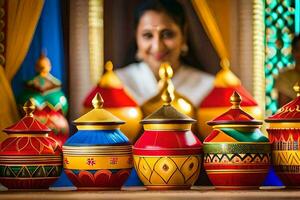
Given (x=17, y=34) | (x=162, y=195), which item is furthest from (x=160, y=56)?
(x=162, y=195)

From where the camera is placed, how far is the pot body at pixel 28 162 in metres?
2.01

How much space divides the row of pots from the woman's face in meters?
1.42

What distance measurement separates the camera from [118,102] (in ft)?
10.7

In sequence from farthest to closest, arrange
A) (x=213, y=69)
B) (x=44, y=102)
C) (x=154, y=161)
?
(x=213, y=69), (x=44, y=102), (x=154, y=161)

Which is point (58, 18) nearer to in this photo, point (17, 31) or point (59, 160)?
point (17, 31)

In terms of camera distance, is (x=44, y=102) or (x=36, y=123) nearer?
(x=36, y=123)

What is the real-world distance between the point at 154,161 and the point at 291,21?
1.81m

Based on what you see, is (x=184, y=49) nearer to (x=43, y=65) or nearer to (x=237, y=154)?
(x=43, y=65)

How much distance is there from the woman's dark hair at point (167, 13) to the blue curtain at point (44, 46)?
11.0 inches

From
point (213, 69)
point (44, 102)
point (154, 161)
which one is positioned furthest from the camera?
point (213, 69)

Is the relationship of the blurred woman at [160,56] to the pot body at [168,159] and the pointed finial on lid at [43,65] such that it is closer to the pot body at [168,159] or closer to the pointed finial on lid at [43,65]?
the pointed finial on lid at [43,65]

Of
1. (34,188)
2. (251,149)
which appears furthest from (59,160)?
(251,149)

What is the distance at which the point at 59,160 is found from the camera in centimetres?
204

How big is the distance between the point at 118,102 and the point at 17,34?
17.9 inches
